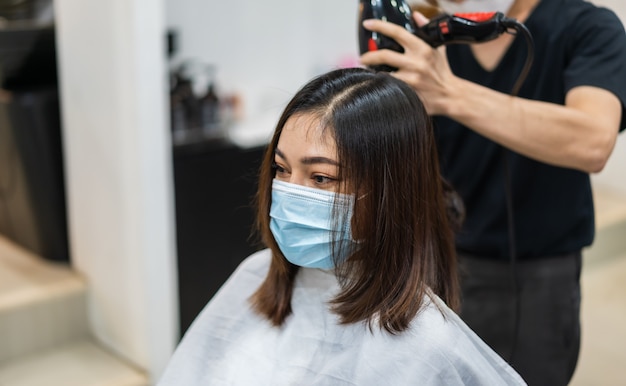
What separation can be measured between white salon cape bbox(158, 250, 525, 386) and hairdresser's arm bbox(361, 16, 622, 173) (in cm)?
34

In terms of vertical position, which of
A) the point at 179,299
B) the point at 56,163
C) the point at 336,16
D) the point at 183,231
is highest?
the point at 336,16

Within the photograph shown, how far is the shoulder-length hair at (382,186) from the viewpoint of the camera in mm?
1237

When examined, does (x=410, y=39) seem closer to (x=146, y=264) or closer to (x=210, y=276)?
(x=146, y=264)

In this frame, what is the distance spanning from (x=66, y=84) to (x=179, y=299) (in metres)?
0.77

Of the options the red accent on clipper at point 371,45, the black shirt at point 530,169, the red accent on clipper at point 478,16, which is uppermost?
the red accent on clipper at point 478,16

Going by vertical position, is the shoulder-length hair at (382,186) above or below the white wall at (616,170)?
above

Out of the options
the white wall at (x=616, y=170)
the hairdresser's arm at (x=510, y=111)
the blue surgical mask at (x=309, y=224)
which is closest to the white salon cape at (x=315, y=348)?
the blue surgical mask at (x=309, y=224)

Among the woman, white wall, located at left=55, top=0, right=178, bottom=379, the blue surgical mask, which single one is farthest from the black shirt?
white wall, located at left=55, top=0, right=178, bottom=379

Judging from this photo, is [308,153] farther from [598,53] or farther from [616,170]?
[616,170]

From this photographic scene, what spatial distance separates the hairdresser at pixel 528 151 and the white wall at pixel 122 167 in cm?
89

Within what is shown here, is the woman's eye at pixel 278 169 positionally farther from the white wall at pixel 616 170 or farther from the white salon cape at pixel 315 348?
the white wall at pixel 616 170

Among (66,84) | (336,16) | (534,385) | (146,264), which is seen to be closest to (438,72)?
(534,385)

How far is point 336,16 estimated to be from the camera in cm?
393

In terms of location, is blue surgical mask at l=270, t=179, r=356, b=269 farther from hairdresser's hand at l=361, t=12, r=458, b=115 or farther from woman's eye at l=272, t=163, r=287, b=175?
hairdresser's hand at l=361, t=12, r=458, b=115
